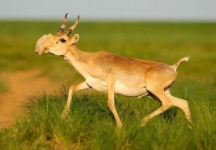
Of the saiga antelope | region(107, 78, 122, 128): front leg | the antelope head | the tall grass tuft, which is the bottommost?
the tall grass tuft

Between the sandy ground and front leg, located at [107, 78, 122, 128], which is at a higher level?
the sandy ground

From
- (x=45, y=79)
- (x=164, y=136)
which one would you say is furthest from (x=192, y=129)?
(x=45, y=79)

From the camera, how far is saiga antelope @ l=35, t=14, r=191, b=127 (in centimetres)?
895

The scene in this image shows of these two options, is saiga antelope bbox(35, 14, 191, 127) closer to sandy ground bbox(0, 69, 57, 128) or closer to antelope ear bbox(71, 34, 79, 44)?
antelope ear bbox(71, 34, 79, 44)

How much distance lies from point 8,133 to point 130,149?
186 centimetres

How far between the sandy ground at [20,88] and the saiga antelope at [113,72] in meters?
2.64

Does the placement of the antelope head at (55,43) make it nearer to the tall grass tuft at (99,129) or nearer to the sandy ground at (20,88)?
the tall grass tuft at (99,129)

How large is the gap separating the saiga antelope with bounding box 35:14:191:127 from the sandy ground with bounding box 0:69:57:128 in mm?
2638

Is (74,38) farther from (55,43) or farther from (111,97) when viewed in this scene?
(111,97)

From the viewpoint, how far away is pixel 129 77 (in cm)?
909

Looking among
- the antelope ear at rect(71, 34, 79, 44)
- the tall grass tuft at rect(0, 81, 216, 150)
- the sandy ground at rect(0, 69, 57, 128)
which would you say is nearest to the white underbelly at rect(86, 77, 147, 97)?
the tall grass tuft at rect(0, 81, 216, 150)

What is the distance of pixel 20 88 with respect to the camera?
58.2 feet

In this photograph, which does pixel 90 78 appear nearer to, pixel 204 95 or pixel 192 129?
pixel 192 129

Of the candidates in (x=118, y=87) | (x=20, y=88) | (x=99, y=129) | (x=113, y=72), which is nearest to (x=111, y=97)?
(x=118, y=87)
